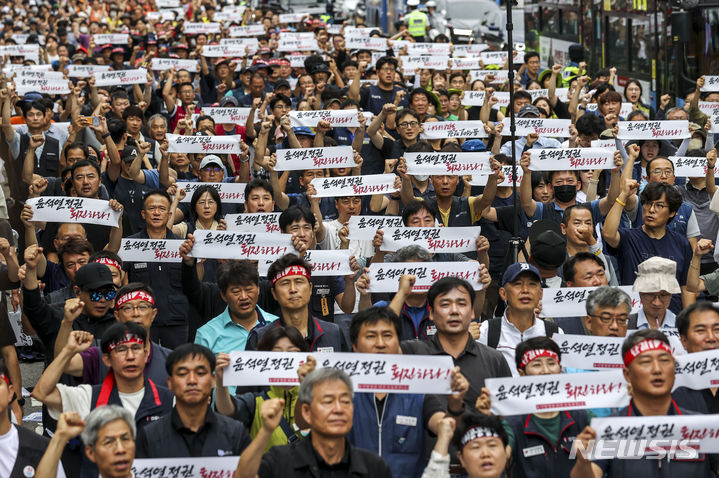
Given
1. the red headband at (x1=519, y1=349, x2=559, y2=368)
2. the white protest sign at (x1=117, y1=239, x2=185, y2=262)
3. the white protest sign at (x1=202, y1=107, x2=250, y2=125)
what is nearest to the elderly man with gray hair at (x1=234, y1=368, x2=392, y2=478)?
the red headband at (x1=519, y1=349, x2=559, y2=368)

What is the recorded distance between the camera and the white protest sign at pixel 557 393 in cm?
569

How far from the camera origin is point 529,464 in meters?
5.78

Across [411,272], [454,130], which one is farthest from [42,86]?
[411,272]

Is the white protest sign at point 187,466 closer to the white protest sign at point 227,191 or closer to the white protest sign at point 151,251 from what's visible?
the white protest sign at point 151,251

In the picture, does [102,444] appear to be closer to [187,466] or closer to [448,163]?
[187,466]

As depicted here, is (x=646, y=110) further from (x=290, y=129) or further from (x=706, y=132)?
(x=290, y=129)

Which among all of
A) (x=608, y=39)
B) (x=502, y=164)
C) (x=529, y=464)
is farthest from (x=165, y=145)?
(x=608, y=39)

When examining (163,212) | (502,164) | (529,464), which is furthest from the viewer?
(502,164)

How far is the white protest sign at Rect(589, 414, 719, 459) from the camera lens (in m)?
5.40

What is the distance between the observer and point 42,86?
1550cm

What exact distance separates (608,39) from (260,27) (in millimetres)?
6564

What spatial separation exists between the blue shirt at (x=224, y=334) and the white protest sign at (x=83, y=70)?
35.1 ft

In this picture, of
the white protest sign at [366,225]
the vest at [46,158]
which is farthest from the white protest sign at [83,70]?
the white protest sign at [366,225]

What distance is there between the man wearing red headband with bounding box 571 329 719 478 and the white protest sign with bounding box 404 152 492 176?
4.05 metres
